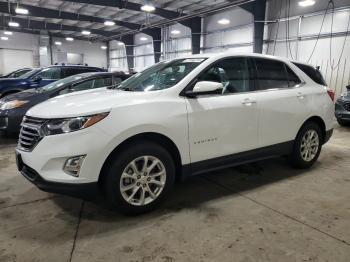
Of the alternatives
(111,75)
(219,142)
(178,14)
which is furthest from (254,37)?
(219,142)

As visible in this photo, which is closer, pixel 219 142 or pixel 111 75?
pixel 219 142

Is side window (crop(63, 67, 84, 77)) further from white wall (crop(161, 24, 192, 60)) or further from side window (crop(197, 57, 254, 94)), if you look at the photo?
white wall (crop(161, 24, 192, 60))

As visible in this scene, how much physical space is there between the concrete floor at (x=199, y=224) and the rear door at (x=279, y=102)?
61 cm

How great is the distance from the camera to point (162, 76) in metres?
3.20

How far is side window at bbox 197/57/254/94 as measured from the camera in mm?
3121

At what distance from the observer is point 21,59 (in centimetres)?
2402

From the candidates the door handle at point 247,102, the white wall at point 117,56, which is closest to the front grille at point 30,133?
the door handle at point 247,102

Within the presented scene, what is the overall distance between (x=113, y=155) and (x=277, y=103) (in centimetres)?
203

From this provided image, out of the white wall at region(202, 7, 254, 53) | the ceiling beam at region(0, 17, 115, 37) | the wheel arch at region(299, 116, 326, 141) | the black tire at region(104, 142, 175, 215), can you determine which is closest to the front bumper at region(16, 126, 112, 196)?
the black tire at region(104, 142, 175, 215)

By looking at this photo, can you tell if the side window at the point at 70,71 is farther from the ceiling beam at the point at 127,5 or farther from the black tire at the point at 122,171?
the black tire at the point at 122,171

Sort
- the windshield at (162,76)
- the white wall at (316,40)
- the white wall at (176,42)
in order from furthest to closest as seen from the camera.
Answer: the white wall at (176,42) → the white wall at (316,40) → the windshield at (162,76)

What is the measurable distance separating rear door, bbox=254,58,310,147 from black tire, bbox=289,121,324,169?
12 cm

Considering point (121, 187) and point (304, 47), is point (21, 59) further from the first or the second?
point (121, 187)

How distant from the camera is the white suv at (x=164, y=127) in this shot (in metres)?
2.37
